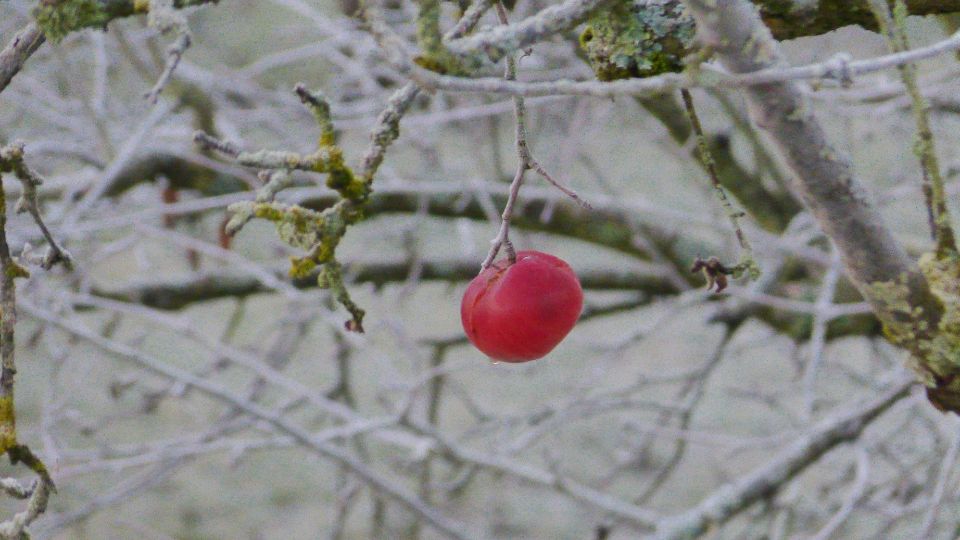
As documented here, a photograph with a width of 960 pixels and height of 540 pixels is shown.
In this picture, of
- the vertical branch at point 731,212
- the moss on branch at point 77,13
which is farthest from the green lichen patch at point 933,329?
the moss on branch at point 77,13

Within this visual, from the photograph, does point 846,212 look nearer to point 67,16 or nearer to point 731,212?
point 731,212

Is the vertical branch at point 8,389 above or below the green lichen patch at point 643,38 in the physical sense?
below

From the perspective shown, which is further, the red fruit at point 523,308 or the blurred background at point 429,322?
the blurred background at point 429,322

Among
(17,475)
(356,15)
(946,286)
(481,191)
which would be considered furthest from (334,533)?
(356,15)

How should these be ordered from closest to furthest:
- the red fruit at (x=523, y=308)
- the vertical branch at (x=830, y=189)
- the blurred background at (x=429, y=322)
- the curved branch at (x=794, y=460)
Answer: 1. the vertical branch at (x=830, y=189)
2. the red fruit at (x=523, y=308)
3. the curved branch at (x=794, y=460)
4. the blurred background at (x=429, y=322)

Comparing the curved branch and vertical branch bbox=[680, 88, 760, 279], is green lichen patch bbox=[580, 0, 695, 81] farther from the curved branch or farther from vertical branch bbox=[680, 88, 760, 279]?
the curved branch

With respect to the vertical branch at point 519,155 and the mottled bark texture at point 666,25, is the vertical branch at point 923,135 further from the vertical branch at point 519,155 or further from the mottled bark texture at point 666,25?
the vertical branch at point 519,155
